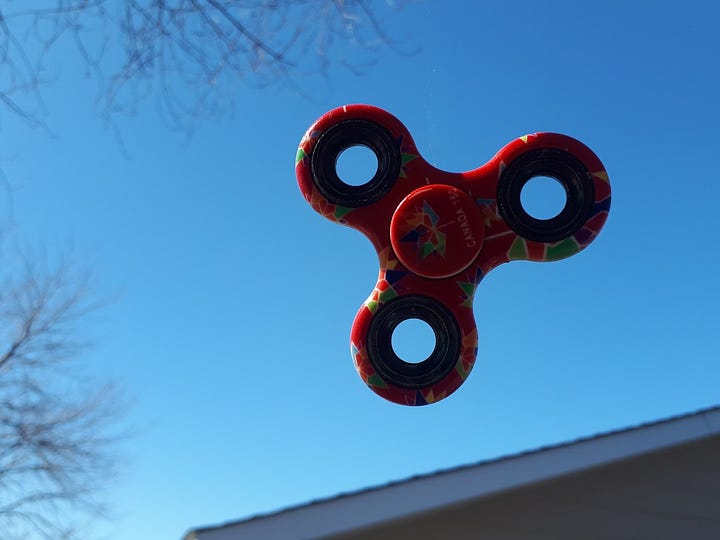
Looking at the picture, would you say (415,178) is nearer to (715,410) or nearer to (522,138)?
(522,138)

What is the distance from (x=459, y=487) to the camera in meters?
4.35

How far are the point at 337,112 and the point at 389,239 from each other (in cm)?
67

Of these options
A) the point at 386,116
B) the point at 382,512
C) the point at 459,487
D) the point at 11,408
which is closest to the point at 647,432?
the point at 459,487

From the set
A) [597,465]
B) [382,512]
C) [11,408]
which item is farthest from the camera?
[11,408]

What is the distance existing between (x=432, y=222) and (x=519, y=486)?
1760mm

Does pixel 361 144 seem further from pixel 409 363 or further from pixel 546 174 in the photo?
pixel 409 363

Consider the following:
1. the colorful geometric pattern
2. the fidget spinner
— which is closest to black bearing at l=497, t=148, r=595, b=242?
the fidget spinner

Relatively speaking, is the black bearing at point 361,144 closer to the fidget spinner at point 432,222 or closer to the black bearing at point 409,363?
the fidget spinner at point 432,222

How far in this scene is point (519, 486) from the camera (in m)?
4.45

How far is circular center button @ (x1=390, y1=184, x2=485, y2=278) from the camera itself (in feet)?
12.0

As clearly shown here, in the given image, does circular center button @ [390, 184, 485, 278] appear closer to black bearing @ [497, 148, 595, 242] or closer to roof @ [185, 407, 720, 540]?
black bearing @ [497, 148, 595, 242]

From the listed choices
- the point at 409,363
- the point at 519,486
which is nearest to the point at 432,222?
the point at 409,363

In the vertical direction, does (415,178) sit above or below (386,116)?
below

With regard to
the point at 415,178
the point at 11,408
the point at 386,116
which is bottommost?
the point at 415,178
